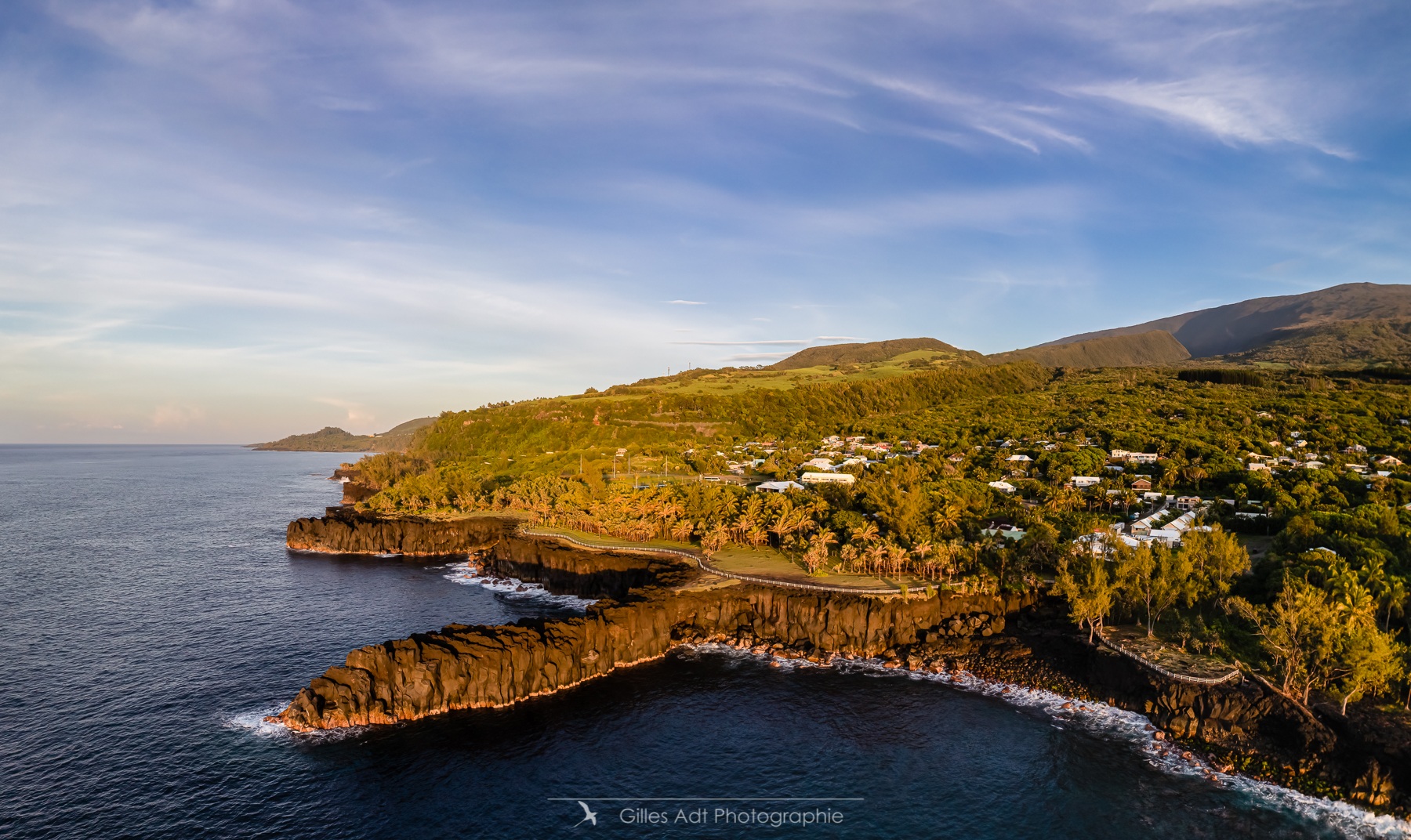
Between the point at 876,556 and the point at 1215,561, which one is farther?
the point at 876,556

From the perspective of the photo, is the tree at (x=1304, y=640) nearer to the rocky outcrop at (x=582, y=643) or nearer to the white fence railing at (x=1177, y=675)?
the white fence railing at (x=1177, y=675)

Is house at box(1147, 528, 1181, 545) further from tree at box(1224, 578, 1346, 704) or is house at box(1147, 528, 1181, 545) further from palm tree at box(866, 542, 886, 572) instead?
palm tree at box(866, 542, 886, 572)

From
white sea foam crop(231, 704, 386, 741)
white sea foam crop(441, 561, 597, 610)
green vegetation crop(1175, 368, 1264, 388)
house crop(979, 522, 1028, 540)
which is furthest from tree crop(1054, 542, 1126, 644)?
green vegetation crop(1175, 368, 1264, 388)

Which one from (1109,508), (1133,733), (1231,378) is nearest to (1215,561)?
(1133,733)

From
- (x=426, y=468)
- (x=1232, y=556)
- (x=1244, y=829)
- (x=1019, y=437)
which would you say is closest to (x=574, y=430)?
(x=426, y=468)

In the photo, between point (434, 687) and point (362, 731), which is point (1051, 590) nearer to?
point (434, 687)

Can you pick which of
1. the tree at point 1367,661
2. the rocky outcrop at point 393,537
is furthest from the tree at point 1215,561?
the rocky outcrop at point 393,537

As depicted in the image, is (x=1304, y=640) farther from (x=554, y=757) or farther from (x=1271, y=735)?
(x=554, y=757)
